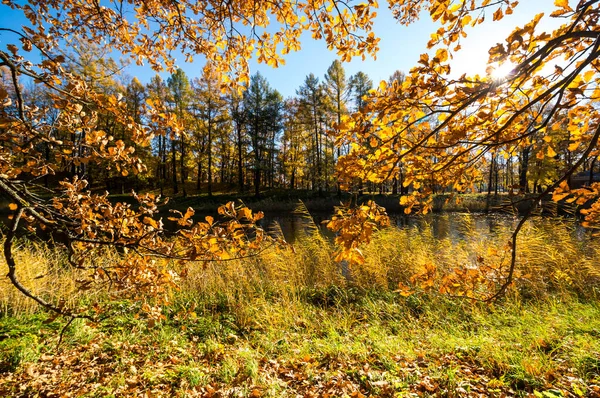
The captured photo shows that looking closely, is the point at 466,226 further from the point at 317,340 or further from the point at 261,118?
the point at 261,118

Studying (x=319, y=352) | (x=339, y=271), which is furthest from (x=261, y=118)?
(x=319, y=352)

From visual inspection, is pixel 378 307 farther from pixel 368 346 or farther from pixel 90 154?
pixel 90 154

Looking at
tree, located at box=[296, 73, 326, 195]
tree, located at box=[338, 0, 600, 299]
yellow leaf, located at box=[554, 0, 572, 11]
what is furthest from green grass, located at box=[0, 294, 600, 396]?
tree, located at box=[296, 73, 326, 195]

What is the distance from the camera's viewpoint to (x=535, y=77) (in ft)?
5.59

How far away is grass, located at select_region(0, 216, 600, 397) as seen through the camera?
8.57 feet

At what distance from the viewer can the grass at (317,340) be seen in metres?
2.61

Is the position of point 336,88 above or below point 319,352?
above

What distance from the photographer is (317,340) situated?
3.57 meters

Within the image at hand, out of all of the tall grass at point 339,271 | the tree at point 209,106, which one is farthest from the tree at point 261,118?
the tall grass at point 339,271

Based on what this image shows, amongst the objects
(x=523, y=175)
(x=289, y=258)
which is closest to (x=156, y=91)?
(x=289, y=258)

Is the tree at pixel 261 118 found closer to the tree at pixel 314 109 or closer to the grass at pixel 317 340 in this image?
the tree at pixel 314 109

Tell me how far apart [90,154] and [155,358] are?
236 centimetres

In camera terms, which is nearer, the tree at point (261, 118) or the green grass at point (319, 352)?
the green grass at point (319, 352)

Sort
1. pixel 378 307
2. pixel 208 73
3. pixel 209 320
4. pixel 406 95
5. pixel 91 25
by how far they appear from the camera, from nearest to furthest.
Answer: pixel 406 95 < pixel 91 25 < pixel 208 73 < pixel 209 320 < pixel 378 307
